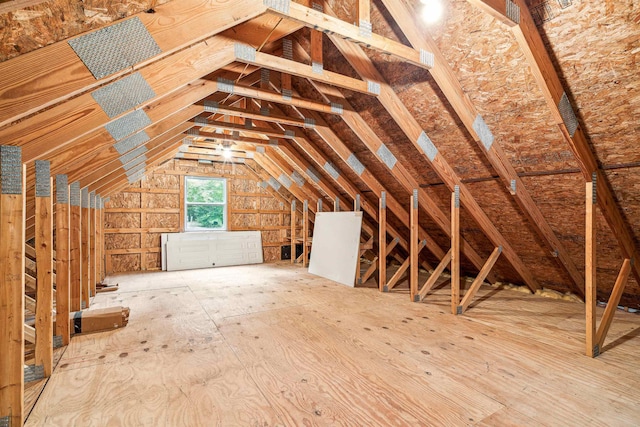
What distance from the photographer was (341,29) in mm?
1882

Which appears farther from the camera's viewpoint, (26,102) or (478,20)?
(478,20)

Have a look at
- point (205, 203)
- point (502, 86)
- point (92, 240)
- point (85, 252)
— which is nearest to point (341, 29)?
point (502, 86)

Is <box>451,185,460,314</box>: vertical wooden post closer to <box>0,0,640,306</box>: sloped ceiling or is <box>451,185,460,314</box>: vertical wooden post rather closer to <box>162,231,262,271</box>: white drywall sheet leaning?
<box>0,0,640,306</box>: sloped ceiling

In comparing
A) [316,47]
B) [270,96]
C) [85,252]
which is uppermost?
[316,47]

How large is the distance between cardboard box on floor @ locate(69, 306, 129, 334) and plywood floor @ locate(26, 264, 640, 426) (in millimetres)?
104

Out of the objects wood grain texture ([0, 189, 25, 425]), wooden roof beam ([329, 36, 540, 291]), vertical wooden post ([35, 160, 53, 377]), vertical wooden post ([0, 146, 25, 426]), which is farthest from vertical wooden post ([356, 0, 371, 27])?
vertical wooden post ([35, 160, 53, 377])

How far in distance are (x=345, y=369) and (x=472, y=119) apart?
224 centimetres

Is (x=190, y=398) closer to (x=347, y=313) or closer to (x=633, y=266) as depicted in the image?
(x=347, y=313)

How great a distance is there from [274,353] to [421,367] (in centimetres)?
113

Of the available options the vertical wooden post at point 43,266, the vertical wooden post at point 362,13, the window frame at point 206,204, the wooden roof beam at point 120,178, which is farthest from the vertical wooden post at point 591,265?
the window frame at point 206,204

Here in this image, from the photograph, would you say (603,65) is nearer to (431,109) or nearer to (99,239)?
(431,109)

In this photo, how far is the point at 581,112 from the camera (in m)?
2.21

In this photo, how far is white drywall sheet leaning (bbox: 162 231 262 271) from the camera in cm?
638

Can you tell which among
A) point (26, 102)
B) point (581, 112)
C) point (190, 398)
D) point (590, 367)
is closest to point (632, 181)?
point (581, 112)
